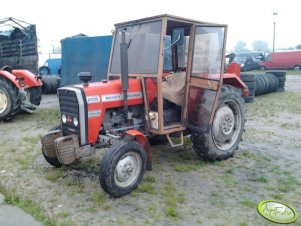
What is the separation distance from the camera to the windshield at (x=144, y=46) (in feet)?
13.8

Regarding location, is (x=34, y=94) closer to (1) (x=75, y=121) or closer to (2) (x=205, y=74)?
(1) (x=75, y=121)

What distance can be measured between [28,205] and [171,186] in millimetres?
1702

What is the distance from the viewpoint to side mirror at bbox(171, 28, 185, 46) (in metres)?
4.87

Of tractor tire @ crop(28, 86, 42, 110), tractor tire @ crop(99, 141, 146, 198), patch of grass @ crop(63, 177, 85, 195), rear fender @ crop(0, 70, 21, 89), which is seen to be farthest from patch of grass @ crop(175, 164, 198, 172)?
tractor tire @ crop(28, 86, 42, 110)

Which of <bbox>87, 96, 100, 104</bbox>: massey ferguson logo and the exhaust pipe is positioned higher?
the exhaust pipe

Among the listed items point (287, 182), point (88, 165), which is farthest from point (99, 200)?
point (287, 182)

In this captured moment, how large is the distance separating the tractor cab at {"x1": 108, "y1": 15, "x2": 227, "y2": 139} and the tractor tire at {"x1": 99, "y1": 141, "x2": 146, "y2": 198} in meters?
0.59

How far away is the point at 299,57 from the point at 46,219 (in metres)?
29.9

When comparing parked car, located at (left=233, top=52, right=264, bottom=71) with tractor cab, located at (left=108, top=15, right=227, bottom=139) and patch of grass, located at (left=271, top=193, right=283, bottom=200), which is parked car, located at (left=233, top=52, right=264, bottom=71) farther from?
patch of grass, located at (left=271, top=193, right=283, bottom=200)

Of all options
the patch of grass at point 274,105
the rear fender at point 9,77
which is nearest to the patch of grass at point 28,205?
the rear fender at point 9,77

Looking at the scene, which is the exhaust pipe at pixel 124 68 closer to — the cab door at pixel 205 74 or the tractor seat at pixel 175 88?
the tractor seat at pixel 175 88

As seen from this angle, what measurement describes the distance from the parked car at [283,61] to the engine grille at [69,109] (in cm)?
2745

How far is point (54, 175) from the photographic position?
4.38 m

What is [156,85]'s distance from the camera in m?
4.23
